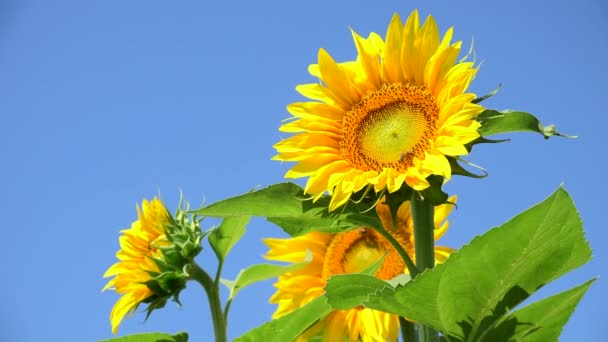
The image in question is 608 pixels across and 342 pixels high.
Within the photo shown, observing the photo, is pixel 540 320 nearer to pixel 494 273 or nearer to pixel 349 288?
pixel 494 273

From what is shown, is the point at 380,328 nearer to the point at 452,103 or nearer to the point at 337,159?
the point at 337,159

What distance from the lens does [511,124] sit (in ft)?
6.20

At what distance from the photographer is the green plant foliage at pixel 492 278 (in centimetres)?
166

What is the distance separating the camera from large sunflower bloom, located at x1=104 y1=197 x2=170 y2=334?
119 inches

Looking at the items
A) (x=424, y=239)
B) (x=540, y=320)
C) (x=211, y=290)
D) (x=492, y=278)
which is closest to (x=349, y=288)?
(x=424, y=239)

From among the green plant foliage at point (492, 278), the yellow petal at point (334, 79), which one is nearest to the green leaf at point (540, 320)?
the green plant foliage at point (492, 278)

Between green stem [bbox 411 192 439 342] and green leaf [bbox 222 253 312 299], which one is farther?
green leaf [bbox 222 253 312 299]

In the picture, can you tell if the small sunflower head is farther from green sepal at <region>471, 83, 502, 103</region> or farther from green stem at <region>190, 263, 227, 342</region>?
green sepal at <region>471, 83, 502, 103</region>

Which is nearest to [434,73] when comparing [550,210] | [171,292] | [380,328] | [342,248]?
[550,210]

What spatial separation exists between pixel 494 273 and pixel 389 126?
750mm

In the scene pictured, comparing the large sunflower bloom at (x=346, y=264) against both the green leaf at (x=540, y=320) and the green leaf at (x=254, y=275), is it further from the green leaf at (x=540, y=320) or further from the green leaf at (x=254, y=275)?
the green leaf at (x=540, y=320)

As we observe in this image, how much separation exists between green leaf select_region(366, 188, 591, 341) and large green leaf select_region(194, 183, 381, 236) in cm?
35

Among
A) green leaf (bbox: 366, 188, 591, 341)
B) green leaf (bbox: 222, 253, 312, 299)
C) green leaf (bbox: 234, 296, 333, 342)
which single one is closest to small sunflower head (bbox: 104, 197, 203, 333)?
green leaf (bbox: 222, 253, 312, 299)

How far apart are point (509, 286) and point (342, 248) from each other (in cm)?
139
